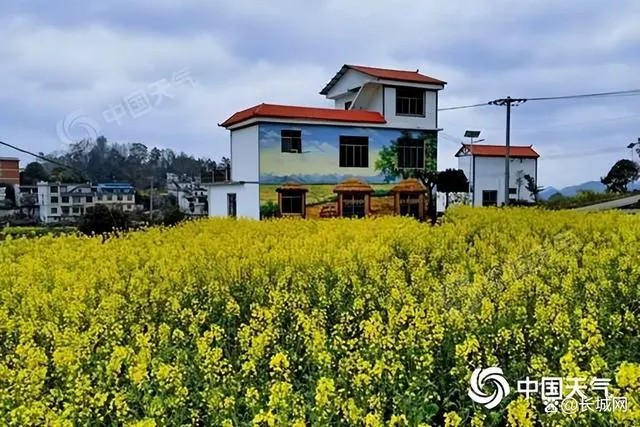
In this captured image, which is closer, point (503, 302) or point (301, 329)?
point (301, 329)

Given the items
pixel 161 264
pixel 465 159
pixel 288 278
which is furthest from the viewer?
pixel 465 159

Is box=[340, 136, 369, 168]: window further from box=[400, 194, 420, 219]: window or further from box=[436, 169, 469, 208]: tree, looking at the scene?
box=[436, 169, 469, 208]: tree

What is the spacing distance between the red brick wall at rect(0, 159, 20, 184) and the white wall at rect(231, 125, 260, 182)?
19.0m

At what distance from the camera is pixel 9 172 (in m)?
31.9

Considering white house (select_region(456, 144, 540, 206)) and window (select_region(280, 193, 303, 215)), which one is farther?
white house (select_region(456, 144, 540, 206))

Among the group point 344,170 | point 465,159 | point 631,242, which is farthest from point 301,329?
point 465,159

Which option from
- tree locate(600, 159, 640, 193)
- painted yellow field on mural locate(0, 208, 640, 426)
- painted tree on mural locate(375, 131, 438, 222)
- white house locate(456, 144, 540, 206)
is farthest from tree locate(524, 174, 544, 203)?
painted yellow field on mural locate(0, 208, 640, 426)

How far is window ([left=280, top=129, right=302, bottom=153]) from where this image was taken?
17281 millimetres

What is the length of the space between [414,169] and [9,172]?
24.7 meters

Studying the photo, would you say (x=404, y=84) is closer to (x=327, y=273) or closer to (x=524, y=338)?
(x=327, y=273)

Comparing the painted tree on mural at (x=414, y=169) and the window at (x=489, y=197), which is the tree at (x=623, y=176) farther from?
the painted tree on mural at (x=414, y=169)

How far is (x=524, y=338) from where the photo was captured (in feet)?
9.95

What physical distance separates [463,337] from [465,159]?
2912 centimetres

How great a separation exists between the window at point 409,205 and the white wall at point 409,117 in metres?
2.45
